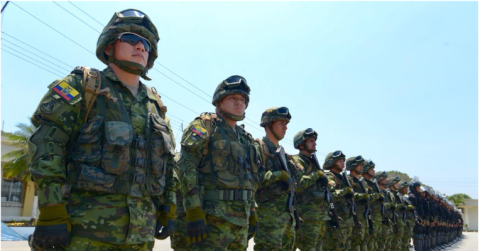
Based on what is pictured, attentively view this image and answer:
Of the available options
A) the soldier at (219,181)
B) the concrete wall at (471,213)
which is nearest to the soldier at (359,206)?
the soldier at (219,181)

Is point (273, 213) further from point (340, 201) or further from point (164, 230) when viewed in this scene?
point (340, 201)

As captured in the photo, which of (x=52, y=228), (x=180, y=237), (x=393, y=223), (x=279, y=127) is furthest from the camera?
(x=393, y=223)

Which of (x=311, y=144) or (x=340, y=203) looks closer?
(x=311, y=144)

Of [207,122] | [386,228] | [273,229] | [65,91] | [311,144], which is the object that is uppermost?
[311,144]

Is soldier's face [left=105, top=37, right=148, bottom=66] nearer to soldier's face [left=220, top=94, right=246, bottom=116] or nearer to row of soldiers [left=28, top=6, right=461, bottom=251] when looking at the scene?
row of soldiers [left=28, top=6, right=461, bottom=251]

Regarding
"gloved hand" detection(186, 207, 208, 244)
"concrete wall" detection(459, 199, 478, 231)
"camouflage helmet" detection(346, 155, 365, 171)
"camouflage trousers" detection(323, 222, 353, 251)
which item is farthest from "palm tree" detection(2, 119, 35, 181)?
"concrete wall" detection(459, 199, 478, 231)

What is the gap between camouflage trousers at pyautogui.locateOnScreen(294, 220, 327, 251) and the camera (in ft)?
20.8

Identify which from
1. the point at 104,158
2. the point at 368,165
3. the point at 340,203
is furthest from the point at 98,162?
the point at 368,165

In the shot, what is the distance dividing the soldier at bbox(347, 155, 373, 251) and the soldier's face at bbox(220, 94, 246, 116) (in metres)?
4.83

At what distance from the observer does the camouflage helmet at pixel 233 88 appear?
4551 mm

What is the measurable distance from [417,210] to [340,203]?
8962 mm

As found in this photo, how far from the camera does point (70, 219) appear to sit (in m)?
2.34

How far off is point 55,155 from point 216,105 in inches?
105

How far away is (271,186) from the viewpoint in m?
5.51
